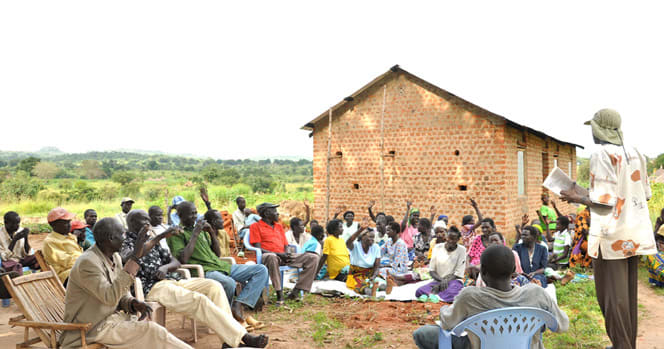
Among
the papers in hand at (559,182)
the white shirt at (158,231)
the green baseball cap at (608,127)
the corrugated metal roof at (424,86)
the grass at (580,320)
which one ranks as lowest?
the grass at (580,320)

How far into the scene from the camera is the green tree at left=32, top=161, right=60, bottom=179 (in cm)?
4478

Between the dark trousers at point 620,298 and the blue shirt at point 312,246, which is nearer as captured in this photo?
the dark trousers at point 620,298

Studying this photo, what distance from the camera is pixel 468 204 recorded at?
11.9m

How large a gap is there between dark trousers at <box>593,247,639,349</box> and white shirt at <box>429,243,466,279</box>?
9.40 feet

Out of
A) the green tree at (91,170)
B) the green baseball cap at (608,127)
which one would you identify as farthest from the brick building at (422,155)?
the green tree at (91,170)

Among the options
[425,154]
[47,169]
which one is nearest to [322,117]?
[425,154]

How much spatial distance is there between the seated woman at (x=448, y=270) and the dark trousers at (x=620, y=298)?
2.81m

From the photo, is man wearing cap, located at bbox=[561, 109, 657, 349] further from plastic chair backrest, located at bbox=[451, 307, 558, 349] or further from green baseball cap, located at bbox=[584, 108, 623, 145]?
plastic chair backrest, located at bbox=[451, 307, 558, 349]

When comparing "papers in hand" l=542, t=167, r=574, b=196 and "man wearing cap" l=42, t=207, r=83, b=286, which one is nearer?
"papers in hand" l=542, t=167, r=574, b=196

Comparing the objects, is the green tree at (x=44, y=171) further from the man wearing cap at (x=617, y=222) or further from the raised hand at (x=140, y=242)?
the man wearing cap at (x=617, y=222)

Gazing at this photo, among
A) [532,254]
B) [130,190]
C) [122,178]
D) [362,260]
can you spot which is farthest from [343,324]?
[122,178]

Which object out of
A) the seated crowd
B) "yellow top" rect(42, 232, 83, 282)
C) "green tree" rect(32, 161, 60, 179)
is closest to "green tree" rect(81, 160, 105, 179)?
"green tree" rect(32, 161, 60, 179)

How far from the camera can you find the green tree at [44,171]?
44.8 meters

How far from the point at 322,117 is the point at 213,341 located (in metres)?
9.84
